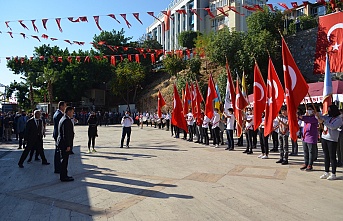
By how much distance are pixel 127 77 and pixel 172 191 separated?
37316 mm

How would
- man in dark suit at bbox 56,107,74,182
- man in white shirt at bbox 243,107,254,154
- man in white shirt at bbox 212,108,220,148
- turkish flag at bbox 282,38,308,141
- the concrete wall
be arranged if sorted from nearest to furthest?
1. man in dark suit at bbox 56,107,74,182
2. turkish flag at bbox 282,38,308,141
3. man in white shirt at bbox 243,107,254,154
4. man in white shirt at bbox 212,108,220,148
5. the concrete wall

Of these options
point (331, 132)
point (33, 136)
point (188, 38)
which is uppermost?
point (188, 38)

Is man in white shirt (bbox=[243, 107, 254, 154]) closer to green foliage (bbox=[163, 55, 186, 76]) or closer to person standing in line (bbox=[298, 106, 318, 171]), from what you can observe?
person standing in line (bbox=[298, 106, 318, 171])

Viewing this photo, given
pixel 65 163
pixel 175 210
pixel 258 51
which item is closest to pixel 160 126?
pixel 258 51

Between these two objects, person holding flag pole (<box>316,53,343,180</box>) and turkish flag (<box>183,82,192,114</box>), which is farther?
turkish flag (<box>183,82,192,114</box>)

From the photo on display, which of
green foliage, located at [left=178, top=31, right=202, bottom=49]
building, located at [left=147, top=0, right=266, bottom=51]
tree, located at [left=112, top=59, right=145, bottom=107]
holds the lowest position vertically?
tree, located at [left=112, top=59, right=145, bottom=107]

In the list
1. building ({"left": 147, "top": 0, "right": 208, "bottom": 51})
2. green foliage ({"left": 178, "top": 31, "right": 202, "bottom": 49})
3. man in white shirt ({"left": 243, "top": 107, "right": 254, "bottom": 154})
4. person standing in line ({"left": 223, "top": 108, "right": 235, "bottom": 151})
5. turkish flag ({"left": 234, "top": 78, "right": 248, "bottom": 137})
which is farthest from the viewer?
building ({"left": 147, "top": 0, "right": 208, "bottom": 51})

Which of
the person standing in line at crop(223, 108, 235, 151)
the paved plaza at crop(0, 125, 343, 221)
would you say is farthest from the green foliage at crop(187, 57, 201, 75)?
the paved plaza at crop(0, 125, 343, 221)

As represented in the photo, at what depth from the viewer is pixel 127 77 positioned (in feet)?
140

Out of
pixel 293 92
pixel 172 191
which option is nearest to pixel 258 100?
pixel 293 92

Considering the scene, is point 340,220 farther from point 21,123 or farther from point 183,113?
point 21,123

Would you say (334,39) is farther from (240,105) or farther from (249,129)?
(249,129)

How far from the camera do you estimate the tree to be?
42822 millimetres

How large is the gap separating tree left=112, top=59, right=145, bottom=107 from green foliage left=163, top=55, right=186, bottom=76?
19.0 feet
